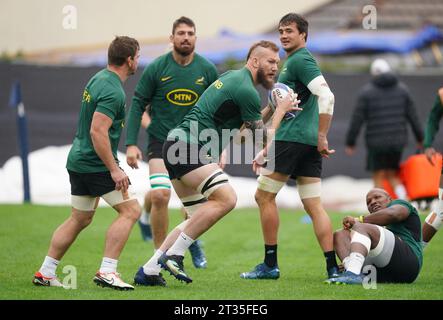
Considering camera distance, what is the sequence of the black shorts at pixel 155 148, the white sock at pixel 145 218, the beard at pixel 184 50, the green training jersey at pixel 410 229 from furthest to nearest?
the white sock at pixel 145 218, the black shorts at pixel 155 148, the beard at pixel 184 50, the green training jersey at pixel 410 229

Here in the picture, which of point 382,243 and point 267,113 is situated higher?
point 267,113

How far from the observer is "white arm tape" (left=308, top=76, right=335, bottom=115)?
8.17 meters

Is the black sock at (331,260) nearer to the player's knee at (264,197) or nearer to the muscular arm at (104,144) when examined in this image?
the player's knee at (264,197)

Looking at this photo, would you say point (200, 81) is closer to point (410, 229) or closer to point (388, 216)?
point (388, 216)

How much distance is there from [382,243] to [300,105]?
1447 mm

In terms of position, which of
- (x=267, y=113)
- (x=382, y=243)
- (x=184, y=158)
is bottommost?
(x=382, y=243)

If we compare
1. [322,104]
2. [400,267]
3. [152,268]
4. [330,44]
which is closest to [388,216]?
A: [400,267]

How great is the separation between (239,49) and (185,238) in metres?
12.1

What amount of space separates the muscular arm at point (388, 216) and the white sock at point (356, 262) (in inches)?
17.8

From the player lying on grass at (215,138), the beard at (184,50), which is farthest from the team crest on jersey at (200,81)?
the player lying on grass at (215,138)

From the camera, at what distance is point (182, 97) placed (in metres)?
9.67

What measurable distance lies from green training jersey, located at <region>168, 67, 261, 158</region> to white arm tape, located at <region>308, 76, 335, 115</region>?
0.58 m

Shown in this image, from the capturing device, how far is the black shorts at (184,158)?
25.8 feet

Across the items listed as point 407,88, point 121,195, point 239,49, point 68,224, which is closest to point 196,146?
point 121,195
